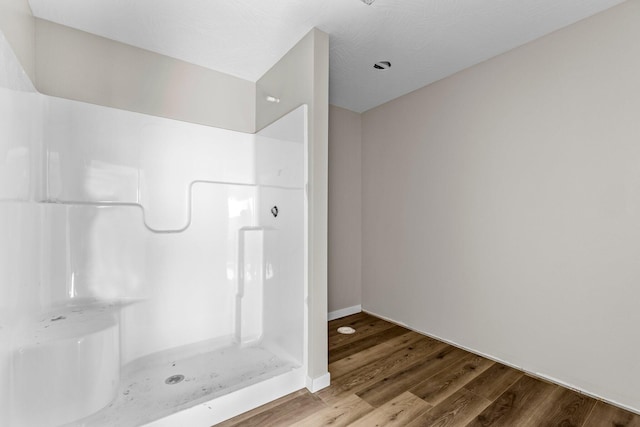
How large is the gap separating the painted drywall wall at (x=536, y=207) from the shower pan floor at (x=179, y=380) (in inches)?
61.1

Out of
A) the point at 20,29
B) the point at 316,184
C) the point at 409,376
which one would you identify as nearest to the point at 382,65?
the point at 316,184

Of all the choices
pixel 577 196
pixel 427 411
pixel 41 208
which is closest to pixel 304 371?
pixel 427 411

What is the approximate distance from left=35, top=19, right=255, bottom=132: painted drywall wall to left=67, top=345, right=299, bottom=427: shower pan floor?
1866 millimetres

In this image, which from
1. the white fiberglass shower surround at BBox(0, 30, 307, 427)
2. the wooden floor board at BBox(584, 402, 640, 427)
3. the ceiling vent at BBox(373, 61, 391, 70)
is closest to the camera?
the white fiberglass shower surround at BBox(0, 30, 307, 427)

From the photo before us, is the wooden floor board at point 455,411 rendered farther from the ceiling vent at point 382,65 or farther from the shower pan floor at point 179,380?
the ceiling vent at point 382,65

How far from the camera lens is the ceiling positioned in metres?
1.67

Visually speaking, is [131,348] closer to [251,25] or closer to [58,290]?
[58,290]

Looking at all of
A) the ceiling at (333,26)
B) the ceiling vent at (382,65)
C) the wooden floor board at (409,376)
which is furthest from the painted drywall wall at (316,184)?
the ceiling vent at (382,65)

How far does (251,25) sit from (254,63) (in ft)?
1.49

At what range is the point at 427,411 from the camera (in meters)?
1.61

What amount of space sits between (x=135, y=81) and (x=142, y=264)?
1339mm

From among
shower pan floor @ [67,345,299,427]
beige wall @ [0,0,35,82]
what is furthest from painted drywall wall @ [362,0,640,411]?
beige wall @ [0,0,35,82]

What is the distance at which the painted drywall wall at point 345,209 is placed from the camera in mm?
3154

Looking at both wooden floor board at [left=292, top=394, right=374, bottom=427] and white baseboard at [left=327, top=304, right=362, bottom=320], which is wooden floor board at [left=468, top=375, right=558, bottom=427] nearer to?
wooden floor board at [left=292, top=394, right=374, bottom=427]
